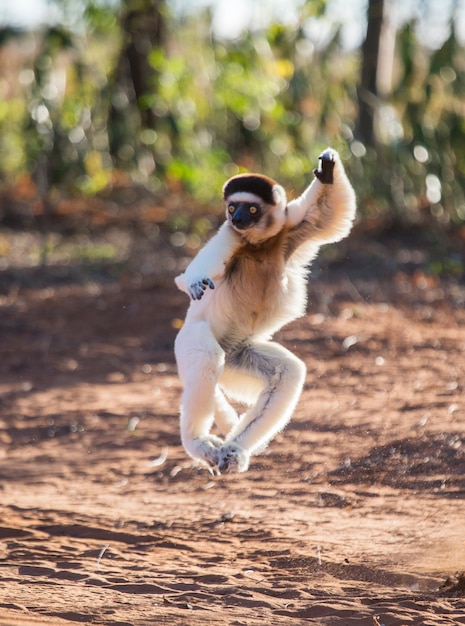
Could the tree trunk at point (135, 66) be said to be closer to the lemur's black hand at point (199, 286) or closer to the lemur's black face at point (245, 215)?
the lemur's black face at point (245, 215)

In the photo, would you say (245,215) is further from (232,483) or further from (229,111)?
(229,111)

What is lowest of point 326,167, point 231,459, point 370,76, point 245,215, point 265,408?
point 231,459

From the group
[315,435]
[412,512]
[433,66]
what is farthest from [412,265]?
[412,512]

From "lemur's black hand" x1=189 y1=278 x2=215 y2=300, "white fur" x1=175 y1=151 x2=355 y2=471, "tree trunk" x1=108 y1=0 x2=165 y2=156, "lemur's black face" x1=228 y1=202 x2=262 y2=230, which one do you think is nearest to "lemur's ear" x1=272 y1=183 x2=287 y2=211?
"white fur" x1=175 y1=151 x2=355 y2=471

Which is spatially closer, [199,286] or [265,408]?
[199,286]

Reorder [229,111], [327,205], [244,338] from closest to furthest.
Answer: [327,205] < [244,338] < [229,111]

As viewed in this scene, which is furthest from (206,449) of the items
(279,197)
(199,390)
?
(279,197)

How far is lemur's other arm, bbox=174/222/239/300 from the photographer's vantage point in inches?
168

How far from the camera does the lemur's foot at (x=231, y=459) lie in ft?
14.0

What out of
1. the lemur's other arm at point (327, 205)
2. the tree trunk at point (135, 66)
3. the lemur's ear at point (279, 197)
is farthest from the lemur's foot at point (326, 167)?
the tree trunk at point (135, 66)

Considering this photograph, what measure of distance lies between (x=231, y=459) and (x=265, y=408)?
1.17ft

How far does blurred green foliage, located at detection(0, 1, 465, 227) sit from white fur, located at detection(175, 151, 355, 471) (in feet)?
18.0

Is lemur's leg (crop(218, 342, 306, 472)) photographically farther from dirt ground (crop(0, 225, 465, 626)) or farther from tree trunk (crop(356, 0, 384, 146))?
tree trunk (crop(356, 0, 384, 146))

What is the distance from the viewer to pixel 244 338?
4.87m
